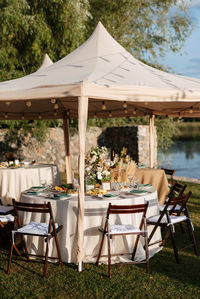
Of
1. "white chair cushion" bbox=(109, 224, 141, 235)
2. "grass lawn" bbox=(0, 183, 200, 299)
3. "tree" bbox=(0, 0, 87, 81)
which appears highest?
"tree" bbox=(0, 0, 87, 81)

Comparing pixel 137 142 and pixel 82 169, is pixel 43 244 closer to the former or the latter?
pixel 82 169

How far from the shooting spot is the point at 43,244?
4992mm

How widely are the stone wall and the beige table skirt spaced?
5724 millimetres

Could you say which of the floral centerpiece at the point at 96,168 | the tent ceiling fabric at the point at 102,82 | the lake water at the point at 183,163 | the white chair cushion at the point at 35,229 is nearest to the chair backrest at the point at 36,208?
the white chair cushion at the point at 35,229

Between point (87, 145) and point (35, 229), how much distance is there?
37.5 feet

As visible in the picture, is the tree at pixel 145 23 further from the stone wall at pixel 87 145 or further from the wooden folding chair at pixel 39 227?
the wooden folding chair at pixel 39 227

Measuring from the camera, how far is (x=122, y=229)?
4.63 meters

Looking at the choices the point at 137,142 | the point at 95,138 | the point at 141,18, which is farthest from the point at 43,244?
the point at 141,18

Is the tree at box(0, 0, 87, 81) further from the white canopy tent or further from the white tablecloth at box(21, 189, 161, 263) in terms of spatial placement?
the white tablecloth at box(21, 189, 161, 263)

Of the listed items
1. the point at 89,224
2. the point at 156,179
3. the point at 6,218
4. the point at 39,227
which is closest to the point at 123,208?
the point at 89,224

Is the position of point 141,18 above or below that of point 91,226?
above

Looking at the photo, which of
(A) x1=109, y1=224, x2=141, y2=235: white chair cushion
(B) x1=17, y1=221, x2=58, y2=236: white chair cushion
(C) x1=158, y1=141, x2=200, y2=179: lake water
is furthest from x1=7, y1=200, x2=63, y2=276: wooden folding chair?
(C) x1=158, y1=141, x2=200, y2=179: lake water

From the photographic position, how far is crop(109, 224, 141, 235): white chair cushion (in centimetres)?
454

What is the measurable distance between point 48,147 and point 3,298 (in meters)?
11.5
